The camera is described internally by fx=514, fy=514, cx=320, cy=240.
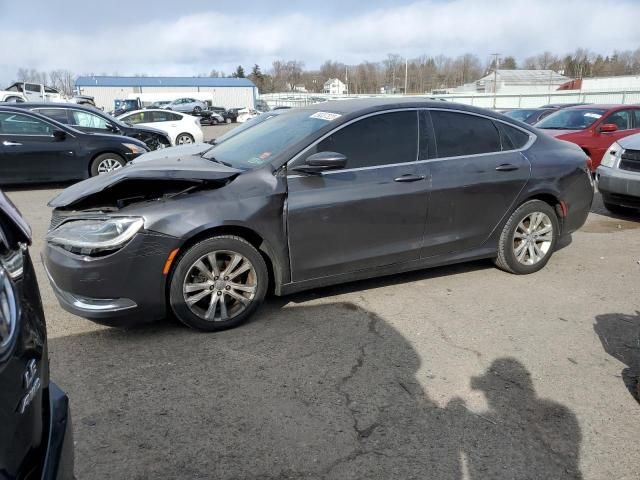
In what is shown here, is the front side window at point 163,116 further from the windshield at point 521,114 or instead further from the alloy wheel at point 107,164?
the windshield at point 521,114

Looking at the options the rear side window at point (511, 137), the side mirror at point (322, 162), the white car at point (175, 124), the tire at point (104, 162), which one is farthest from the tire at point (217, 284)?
the white car at point (175, 124)

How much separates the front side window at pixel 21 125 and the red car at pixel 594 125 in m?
9.94

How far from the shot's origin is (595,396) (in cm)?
301

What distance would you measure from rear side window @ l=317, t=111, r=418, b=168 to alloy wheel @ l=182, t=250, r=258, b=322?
1.09m

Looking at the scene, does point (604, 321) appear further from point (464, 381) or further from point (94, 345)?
point (94, 345)

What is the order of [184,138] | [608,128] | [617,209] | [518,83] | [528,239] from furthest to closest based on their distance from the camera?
[518,83] → [184,138] → [608,128] → [617,209] → [528,239]

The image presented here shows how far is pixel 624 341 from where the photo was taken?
3.68 m

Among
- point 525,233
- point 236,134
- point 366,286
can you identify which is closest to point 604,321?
point 525,233

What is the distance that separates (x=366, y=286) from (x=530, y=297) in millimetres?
1421

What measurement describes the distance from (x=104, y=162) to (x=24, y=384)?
9.49m

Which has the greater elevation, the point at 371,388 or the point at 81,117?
the point at 81,117

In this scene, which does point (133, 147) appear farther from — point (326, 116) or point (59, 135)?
point (326, 116)

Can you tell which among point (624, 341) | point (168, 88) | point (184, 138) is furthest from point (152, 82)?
point (624, 341)

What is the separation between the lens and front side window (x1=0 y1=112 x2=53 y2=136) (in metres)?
9.36
